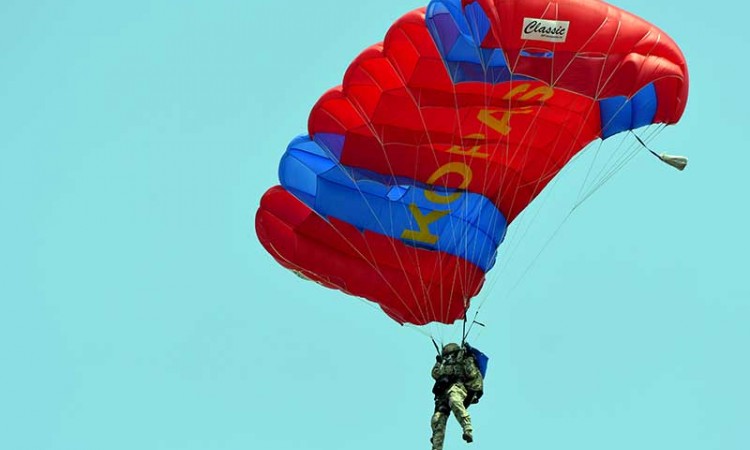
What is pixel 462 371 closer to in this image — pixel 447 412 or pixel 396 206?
pixel 447 412

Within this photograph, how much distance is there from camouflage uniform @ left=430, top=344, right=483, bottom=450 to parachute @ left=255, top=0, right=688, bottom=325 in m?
1.28

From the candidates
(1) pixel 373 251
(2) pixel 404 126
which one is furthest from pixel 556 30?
(1) pixel 373 251

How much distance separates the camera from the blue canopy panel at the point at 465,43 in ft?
85.5

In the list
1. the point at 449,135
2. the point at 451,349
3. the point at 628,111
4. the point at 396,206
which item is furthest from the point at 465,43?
the point at 451,349

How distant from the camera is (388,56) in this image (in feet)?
87.5

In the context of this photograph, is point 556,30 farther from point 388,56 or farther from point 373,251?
point 373,251

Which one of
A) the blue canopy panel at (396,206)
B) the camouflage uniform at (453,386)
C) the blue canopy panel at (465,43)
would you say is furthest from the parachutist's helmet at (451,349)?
the blue canopy panel at (465,43)

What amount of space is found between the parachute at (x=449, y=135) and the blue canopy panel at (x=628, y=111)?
0.02m

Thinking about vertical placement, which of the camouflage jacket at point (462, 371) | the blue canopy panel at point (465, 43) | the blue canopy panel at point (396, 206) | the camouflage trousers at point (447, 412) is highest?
the blue canopy panel at point (465, 43)

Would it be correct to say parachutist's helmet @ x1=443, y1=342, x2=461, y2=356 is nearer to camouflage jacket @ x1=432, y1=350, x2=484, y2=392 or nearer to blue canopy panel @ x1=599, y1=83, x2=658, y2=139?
camouflage jacket @ x1=432, y1=350, x2=484, y2=392

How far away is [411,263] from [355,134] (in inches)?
84.0

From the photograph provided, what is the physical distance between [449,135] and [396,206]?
4.51 ft

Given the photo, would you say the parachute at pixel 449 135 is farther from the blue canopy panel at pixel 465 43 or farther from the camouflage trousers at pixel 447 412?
the camouflage trousers at pixel 447 412

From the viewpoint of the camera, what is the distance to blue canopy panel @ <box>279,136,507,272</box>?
28.2m
